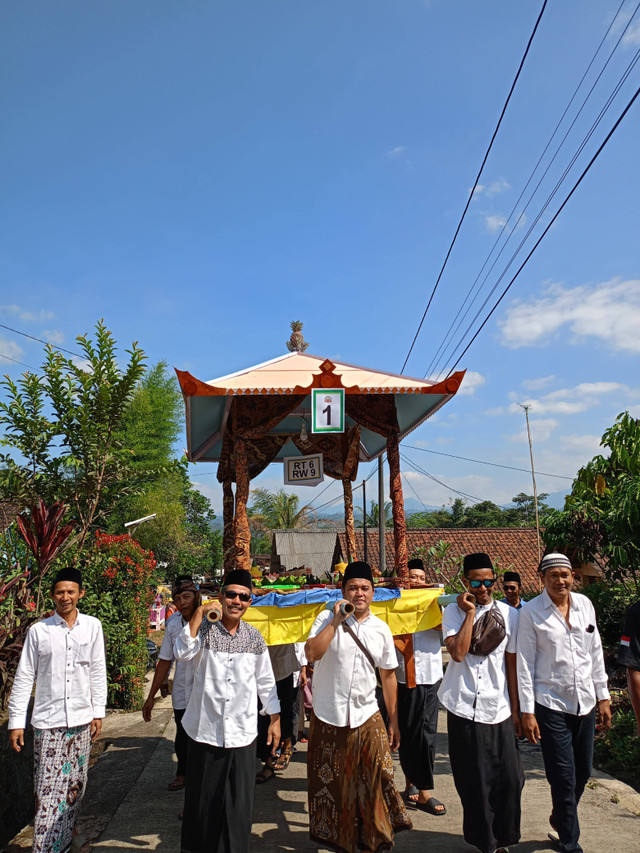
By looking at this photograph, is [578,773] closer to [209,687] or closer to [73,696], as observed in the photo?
[209,687]

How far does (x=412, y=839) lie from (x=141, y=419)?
22.3 meters

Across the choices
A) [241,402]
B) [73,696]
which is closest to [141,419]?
[241,402]

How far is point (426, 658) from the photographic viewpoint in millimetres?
4988

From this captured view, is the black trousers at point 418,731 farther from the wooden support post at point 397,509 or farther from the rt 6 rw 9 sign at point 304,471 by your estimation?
the rt 6 rw 9 sign at point 304,471

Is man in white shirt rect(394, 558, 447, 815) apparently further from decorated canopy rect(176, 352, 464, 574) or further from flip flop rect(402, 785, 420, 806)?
decorated canopy rect(176, 352, 464, 574)

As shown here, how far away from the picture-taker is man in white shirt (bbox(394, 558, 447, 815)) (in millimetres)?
4691

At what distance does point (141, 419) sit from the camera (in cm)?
2488

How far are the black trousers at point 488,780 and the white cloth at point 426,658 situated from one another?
1.00 metres

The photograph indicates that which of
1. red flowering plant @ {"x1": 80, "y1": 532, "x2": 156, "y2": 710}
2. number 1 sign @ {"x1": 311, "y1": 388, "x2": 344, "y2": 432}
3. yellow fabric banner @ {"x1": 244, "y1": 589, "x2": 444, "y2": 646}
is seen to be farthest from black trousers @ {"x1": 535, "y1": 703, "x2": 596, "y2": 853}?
red flowering plant @ {"x1": 80, "y1": 532, "x2": 156, "y2": 710}

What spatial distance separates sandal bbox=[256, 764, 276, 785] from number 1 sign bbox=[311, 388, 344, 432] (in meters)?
3.03

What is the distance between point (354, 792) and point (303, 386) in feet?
12.0

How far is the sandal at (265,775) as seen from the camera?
5.26 metres

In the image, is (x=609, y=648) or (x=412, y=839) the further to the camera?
(x=609, y=648)

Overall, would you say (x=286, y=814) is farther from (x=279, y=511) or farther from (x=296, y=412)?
(x=279, y=511)
